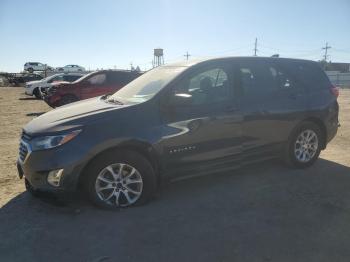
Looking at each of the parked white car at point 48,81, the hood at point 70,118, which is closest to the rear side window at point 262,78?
the hood at point 70,118

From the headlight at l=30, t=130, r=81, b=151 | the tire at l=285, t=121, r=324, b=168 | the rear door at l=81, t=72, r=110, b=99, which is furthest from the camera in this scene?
the rear door at l=81, t=72, r=110, b=99

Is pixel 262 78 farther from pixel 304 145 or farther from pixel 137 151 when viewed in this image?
pixel 137 151

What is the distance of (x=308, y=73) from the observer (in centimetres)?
621

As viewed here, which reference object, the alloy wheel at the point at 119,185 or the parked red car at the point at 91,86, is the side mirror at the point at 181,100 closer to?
the alloy wheel at the point at 119,185

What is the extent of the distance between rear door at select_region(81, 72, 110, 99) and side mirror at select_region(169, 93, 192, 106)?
363 inches

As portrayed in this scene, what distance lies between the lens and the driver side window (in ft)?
16.0

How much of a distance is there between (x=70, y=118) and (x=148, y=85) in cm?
124

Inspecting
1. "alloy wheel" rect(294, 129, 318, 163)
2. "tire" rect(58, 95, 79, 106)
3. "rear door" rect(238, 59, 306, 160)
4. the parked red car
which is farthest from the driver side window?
"tire" rect(58, 95, 79, 106)

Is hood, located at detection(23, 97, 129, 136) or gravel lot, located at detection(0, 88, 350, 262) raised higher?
hood, located at detection(23, 97, 129, 136)

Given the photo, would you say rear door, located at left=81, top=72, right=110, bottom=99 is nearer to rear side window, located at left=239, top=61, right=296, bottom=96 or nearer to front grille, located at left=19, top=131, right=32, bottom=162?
rear side window, located at left=239, top=61, right=296, bottom=96

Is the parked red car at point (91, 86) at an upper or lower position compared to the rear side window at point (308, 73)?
lower

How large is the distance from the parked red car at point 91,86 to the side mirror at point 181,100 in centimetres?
916

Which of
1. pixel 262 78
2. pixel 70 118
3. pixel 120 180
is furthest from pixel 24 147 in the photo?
pixel 262 78

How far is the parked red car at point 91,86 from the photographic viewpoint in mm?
13547
